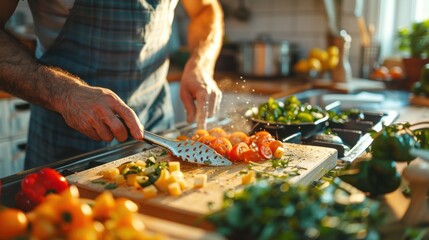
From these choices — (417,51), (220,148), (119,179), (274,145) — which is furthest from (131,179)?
(417,51)

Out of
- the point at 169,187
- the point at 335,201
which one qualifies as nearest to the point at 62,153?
the point at 169,187

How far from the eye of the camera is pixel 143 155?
116cm

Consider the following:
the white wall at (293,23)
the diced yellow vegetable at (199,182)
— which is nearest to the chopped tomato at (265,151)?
the diced yellow vegetable at (199,182)

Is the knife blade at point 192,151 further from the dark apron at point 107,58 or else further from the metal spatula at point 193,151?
the dark apron at point 107,58

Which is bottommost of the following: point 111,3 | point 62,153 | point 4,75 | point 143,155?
point 62,153

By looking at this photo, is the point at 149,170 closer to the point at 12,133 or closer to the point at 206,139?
the point at 206,139

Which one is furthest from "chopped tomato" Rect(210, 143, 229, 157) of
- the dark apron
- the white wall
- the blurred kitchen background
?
the white wall

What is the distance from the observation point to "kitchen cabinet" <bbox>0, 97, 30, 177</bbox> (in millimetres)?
2312

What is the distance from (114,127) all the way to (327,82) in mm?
1892

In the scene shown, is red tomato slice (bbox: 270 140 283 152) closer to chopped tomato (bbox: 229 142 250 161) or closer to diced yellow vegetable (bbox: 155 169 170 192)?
chopped tomato (bbox: 229 142 250 161)

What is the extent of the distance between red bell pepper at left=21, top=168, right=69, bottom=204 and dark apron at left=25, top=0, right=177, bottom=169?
2.23 feet

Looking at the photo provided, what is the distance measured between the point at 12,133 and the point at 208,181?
5.64 feet

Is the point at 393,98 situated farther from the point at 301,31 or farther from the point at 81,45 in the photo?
the point at 81,45

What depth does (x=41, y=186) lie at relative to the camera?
830 mm
